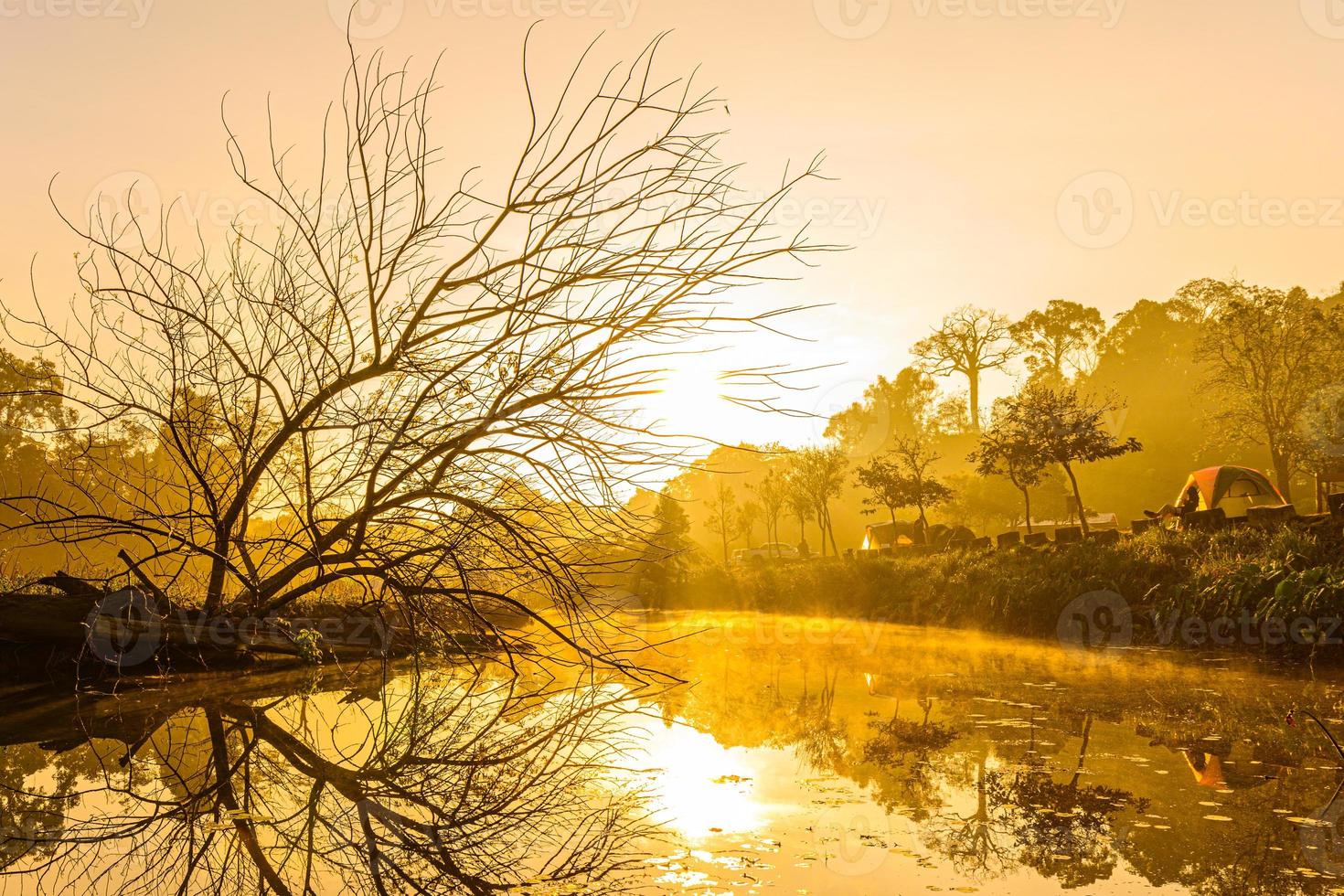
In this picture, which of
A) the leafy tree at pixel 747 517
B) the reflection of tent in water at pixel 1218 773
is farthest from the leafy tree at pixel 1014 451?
the leafy tree at pixel 747 517

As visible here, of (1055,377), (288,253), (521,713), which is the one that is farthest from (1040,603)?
(1055,377)

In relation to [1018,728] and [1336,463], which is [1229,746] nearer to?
[1018,728]

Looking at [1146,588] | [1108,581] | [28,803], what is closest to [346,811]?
[28,803]

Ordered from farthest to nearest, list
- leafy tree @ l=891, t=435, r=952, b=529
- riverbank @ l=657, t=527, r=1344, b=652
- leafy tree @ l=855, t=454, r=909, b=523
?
leafy tree @ l=855, t=454, r=909, b=523 < leafy tree @ l=891, t=435, r=952, b=529 < riverbank @ l=657, t=527, r=1344, b=652

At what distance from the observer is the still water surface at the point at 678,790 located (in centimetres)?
416

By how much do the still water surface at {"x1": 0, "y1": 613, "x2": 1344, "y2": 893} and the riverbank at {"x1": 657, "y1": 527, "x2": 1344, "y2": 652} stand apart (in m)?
2.53
